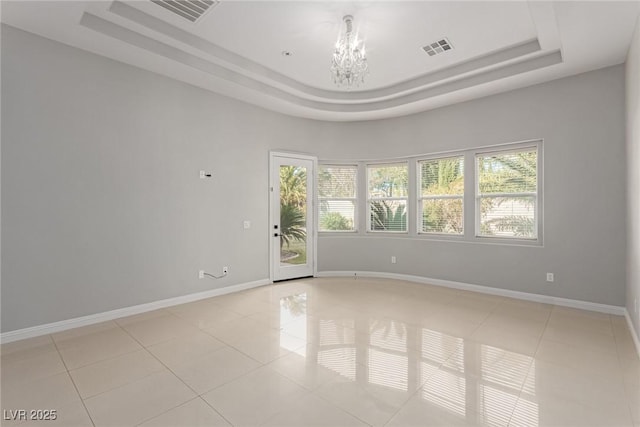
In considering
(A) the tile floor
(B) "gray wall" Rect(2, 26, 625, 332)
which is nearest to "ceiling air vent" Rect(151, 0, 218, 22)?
(B) "gray wall" Rect(2, 26, 625, 332)

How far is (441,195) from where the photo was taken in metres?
5.31

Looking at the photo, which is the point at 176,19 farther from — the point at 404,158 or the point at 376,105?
the point at 404,158

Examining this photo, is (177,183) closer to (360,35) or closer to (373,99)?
(360,35)

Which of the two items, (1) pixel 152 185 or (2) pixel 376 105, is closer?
(1) pixel 152 185

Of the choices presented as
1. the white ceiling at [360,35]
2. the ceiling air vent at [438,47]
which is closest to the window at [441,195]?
the white ceiling at [360,35]

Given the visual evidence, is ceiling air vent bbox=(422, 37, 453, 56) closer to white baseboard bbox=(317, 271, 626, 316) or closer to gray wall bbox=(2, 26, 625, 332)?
gray wall bbox=(2, 26, 625, 332)

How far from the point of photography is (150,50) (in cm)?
337

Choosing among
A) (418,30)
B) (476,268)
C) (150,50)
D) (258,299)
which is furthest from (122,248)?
(476,268)

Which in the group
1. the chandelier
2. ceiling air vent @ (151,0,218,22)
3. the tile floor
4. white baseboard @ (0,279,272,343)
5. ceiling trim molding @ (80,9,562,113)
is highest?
ceiling air vent @ (151,0,218,22)

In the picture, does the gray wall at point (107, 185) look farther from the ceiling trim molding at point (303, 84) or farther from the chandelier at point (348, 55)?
the chandelier at point (348, 55)

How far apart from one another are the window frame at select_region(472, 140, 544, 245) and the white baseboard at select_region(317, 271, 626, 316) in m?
0.76

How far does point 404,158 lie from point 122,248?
185 inches

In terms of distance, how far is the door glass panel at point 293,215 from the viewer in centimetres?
552

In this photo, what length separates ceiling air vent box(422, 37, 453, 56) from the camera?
140 inches
